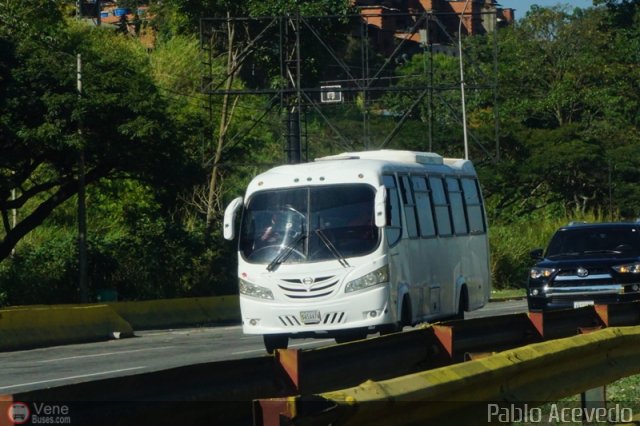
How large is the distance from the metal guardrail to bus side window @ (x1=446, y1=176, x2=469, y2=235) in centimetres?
1142

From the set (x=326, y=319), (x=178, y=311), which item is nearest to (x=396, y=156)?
(x=326, y=319)

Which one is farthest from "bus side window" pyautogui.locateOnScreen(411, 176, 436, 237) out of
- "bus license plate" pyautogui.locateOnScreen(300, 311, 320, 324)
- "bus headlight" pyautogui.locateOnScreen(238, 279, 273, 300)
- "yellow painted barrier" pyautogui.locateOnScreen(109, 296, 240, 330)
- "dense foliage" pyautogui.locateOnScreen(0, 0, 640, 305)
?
"dense foliage" pyautogui.locateOnScreen(0, 0, 640, 305)

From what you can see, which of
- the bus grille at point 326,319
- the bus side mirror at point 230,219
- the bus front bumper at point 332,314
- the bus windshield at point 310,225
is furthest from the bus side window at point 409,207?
the bus side mirror at point 230,219

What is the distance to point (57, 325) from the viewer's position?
2445cm

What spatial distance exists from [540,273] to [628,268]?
4.65ft

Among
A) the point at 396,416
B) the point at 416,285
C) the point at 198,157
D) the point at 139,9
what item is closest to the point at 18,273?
the point at 198,157

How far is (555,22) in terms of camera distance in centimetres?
7550

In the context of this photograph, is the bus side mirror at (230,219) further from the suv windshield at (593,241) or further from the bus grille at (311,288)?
the suv windshield at (593,241)

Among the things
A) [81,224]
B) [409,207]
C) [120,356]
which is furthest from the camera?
[81,224]

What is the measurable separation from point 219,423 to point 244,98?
58.6 metres

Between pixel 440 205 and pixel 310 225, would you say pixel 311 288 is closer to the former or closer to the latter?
pixel 310 225

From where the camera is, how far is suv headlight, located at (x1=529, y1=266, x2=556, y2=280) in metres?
20.2

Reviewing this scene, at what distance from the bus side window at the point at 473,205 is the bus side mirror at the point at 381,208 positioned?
5.28 metres

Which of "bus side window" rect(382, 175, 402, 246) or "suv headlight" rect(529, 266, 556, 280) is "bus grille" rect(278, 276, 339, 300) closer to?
"bus side window" rect(382, 175, 402, 246)
